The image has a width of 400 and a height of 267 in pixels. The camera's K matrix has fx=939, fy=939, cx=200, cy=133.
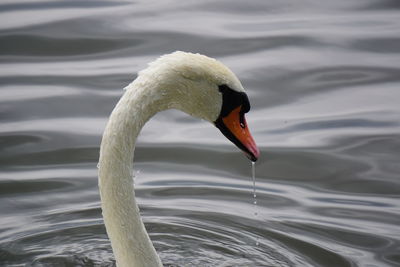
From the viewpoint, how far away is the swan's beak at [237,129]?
5.81 m

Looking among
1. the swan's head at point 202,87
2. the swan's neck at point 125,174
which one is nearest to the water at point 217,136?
the swan's neck at point 125,174

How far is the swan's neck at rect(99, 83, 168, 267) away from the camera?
5332 millimetres

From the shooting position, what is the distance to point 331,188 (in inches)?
331

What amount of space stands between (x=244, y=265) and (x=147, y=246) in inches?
50.4

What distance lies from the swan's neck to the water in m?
1.18

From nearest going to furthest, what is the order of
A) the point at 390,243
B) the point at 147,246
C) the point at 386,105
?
the point at 147,246, the point at 390,243, the point at 386,105

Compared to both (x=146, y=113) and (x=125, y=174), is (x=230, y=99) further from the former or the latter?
(x=125, y=174)

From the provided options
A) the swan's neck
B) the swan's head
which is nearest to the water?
the swan's neck

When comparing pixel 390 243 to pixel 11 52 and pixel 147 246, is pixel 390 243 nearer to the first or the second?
pixel 147 246

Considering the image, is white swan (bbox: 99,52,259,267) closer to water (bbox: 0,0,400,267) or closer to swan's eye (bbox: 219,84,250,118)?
swan's eye (bbox: 219,84,250,118)

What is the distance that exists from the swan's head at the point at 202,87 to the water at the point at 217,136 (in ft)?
4.97

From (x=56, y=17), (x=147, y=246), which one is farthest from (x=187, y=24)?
(x=147, y=246)

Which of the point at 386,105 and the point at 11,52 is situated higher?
the point at 11,52

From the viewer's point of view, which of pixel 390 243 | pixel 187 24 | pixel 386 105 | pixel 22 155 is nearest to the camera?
pixel 390 243
